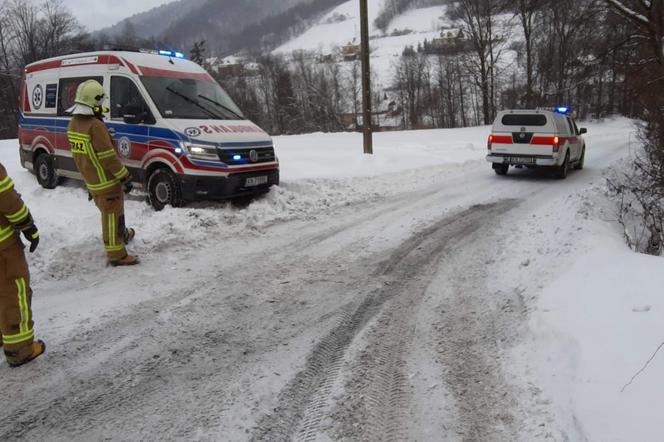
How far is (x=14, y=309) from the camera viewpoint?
3770 millimetres

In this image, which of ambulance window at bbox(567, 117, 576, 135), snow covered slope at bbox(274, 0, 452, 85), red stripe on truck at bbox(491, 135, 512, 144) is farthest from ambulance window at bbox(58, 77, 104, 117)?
snow covered slope at bbox(274, 0, 452, 85)

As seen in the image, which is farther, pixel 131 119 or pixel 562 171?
pixel 562 171

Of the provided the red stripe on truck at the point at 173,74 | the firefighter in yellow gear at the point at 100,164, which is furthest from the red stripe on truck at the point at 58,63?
the firefighter in yellow gear at the point at 100,164

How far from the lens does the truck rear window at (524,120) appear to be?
42.8 ft

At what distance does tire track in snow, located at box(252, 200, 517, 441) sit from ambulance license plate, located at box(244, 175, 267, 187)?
133 inches

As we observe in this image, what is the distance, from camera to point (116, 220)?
5.93 m

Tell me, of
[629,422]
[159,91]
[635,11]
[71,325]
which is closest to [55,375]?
[71,325]

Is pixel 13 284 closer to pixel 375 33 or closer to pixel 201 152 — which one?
pixel 201 152

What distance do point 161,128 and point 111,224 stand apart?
2677 mm

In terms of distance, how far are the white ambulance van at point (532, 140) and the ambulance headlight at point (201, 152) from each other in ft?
28.5

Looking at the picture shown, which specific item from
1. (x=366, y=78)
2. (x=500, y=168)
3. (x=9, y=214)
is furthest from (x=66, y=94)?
(x=500, y=168)

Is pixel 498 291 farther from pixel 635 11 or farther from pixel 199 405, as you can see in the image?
pixel 635 11

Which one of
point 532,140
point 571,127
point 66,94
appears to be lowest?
point 532,140

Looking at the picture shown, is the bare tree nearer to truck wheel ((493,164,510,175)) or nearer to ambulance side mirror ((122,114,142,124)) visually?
truck wheel ((493,164,510,175))
